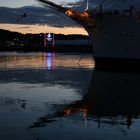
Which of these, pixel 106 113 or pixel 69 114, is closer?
→ pixel 69 114

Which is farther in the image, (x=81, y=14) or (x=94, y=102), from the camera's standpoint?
(x=81, y=14)

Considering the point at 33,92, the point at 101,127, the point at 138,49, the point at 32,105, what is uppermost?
the point at 101,127

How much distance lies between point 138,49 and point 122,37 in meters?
1.77

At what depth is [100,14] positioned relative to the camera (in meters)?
41.9

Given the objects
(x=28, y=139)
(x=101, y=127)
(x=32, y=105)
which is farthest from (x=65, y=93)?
(x=28, y=139)

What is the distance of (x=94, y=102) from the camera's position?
1543 centimetres

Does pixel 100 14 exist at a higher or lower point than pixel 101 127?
lower

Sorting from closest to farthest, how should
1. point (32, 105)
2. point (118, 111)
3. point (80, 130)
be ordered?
1. point (80, 130)
2. point (118, 111)
3. point (32, 105)

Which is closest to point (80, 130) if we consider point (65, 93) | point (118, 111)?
point (118, 111)

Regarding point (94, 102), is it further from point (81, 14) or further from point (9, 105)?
point (81, 14)

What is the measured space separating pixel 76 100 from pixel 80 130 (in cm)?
564

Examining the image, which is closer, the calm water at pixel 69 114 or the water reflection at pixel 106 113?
the calm water at pixel 69 114

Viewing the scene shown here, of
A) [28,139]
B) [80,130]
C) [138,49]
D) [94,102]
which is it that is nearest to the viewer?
[28,139]

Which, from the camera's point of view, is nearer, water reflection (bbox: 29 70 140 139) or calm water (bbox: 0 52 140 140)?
calm water (bbox: 0 52 140 140)
